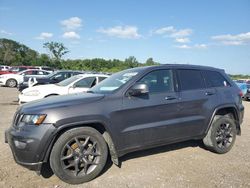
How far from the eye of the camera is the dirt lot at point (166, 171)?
3744mm

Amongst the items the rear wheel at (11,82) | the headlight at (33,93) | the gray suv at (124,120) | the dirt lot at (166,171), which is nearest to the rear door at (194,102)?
the gray suv at (124,120)

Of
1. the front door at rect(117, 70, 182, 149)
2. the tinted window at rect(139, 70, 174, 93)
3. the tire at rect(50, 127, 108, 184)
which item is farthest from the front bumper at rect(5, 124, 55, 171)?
the tinted window at rect(139, 70, 174, 93)

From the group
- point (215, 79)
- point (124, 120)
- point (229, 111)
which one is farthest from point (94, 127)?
point (229, 111)

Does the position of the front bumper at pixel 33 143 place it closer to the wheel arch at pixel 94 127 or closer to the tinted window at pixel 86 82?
the wheel arch at pixel 94 127

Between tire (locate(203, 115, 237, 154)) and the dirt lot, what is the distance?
0.49ft

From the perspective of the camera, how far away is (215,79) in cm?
529

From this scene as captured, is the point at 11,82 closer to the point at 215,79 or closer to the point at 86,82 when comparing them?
the point at 86,82

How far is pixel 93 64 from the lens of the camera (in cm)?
6662

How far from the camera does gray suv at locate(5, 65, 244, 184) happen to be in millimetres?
3527

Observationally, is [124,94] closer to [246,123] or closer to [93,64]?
[246,123]

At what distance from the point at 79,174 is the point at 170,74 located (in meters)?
2.37

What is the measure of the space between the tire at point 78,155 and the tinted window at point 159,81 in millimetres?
1263

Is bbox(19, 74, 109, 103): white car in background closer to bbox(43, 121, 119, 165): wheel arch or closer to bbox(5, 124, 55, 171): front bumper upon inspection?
bbox(43, 121, 119, 165): wheel arch

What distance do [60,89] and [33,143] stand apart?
581cm
